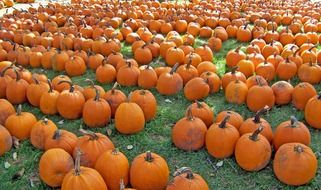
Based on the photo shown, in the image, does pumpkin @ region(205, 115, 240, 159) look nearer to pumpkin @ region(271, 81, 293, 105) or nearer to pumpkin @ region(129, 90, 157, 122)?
pumpkin @ region(129, 90, 157, 122)

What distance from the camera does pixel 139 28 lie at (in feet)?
25.1

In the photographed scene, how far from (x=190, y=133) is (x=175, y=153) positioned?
0.29 m

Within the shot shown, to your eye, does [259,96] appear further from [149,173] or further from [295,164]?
[149,173]

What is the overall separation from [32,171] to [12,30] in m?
4.59

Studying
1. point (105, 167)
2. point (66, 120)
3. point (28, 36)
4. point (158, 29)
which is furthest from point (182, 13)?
point (105, 167)

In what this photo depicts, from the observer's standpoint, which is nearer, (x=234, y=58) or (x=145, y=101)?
(x=145, y=101)

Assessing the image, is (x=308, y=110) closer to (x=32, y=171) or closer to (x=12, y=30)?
(x=32, y=171)

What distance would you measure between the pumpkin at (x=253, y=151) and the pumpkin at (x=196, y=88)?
1366 mm

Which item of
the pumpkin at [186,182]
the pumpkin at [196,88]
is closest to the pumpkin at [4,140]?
the pumpkin at [186,182]

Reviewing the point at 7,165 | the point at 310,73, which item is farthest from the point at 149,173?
the point at 310,73

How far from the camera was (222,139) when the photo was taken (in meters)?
3.76

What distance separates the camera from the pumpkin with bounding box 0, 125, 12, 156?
400 centimetres

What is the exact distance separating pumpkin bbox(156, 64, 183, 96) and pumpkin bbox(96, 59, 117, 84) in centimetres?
77

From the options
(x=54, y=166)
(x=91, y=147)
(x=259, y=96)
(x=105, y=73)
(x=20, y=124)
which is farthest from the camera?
(x=105, y=73)
